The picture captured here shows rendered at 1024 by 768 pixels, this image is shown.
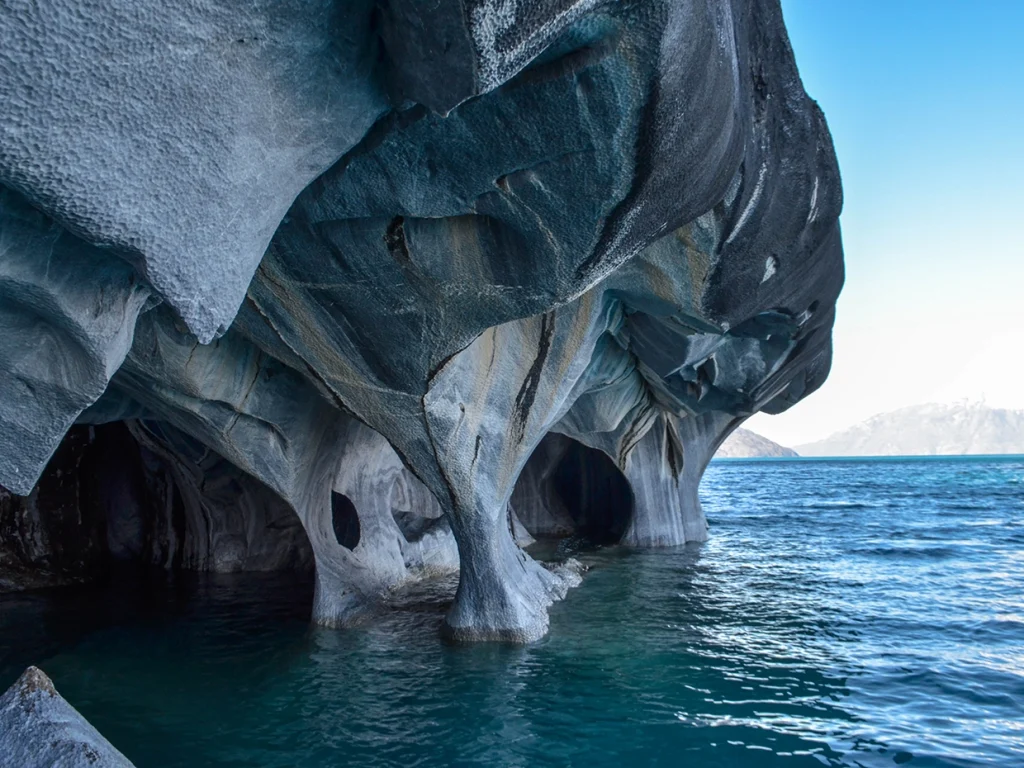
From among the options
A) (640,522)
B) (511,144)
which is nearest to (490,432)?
(511,144)

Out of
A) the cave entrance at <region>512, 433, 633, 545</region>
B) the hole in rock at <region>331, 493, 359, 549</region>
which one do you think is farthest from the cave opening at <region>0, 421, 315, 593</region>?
the cave entrance at <region>512, 433, 633, 545</region>

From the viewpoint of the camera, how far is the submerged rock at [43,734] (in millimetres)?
2668

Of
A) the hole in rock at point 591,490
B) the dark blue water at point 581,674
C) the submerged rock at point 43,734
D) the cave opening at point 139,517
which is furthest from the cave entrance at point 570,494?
the submerged rock at point 43,734

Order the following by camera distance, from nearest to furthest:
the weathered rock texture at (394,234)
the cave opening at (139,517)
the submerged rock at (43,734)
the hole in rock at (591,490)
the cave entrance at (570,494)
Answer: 1. the submerged rock at (43,734)
2. the weathered rock texture at (394,234)
3. the cave opening at (139,517)
4. the cave entrance at (570,494)
5. the hole in rock at (591,490)

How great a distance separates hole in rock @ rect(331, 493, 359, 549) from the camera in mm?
14141

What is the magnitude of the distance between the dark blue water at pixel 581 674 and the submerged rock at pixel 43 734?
11.0ft

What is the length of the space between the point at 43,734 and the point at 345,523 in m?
12.0

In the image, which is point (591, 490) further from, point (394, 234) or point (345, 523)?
point (394, 234)

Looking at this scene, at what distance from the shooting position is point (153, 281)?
342 centimetres

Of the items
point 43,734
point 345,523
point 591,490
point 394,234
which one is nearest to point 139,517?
point 345,523

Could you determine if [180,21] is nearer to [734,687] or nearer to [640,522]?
[734,687]

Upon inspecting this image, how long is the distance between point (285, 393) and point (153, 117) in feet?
22.2

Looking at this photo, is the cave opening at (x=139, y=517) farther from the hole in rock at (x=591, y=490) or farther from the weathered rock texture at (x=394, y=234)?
the hole in rock at (x=591, y=490)

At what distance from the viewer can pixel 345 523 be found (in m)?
14.6
